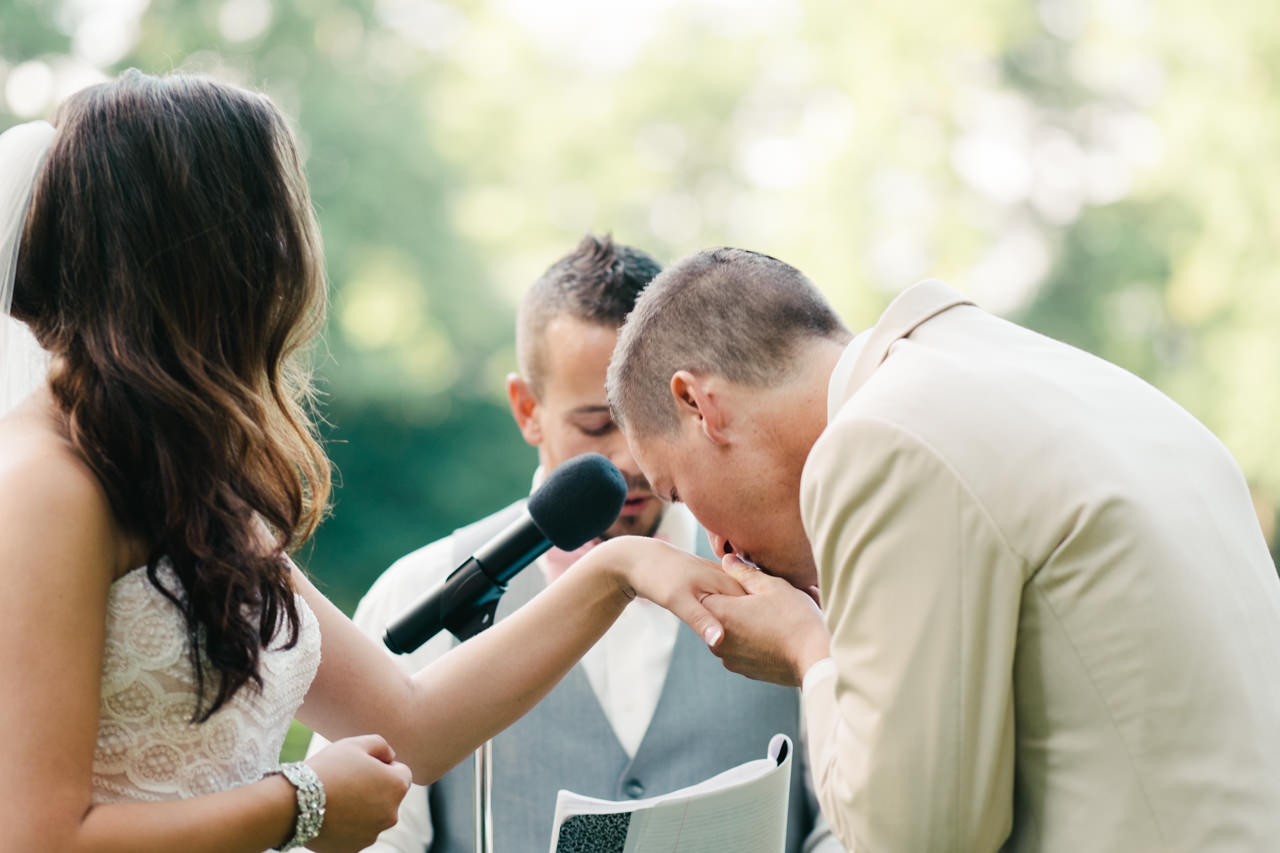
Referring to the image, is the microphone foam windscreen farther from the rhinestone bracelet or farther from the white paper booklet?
the rhinestone bracelet

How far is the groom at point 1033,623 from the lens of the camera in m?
1.68

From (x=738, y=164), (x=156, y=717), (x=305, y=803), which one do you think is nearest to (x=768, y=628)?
(x=305, y=803)

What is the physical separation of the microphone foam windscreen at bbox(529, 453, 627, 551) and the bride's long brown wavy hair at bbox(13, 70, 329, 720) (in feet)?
1.86

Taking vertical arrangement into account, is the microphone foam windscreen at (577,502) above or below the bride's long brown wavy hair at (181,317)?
below

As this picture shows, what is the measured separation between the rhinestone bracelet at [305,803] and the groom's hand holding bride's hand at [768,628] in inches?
28.2

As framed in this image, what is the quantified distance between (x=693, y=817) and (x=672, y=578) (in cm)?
45

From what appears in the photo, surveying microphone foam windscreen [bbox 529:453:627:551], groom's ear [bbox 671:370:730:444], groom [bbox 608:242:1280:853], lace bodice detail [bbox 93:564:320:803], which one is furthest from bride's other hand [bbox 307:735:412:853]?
groom's ear [bbox 671:370:730:444]

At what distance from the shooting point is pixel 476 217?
40.4 ft

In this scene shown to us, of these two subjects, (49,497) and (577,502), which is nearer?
(49,497)

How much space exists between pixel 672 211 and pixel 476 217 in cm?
248

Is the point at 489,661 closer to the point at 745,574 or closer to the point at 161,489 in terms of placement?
the point at 745,574

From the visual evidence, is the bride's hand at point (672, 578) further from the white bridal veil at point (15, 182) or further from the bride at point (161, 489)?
the white bridal veil at point (15, 182)

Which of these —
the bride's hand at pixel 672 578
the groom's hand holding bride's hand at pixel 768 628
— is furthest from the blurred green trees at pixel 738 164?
the groom's hand holding bride's hand at pixel 768 628

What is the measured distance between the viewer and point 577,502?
2.41m
